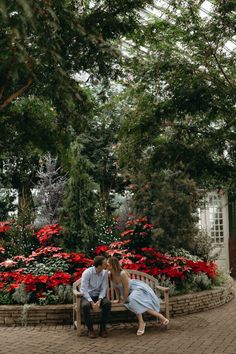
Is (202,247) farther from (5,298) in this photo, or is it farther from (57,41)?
(57,41)

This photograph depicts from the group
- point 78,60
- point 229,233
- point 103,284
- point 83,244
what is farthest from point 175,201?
point 229,233

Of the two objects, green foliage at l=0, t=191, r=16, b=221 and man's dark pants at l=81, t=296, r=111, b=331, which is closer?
man's dark pants at l=81, t=296, r=111, b=331

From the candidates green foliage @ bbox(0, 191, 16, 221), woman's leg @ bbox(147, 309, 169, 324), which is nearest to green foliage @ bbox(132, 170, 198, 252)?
woman's leg @ bbox(147, 309, 169, 324)

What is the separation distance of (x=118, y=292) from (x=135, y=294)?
1.35ft

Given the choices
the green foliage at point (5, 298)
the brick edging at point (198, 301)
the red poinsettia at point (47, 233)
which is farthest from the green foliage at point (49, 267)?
the brick edging at point (198, 301)

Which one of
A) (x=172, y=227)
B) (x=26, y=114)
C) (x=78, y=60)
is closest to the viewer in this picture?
(x=78, y=60)

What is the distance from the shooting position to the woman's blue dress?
22.4 ft

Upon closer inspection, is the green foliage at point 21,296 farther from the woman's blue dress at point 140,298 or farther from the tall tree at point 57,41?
the tall tree at point 57,41

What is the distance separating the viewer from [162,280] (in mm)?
8570

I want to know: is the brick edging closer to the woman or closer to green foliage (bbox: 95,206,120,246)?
the woman

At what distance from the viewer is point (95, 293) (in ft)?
23.2

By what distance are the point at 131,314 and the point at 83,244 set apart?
2771mm

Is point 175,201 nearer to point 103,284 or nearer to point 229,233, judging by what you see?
point 103,284

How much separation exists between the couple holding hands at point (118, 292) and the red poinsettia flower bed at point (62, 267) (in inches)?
37.1
